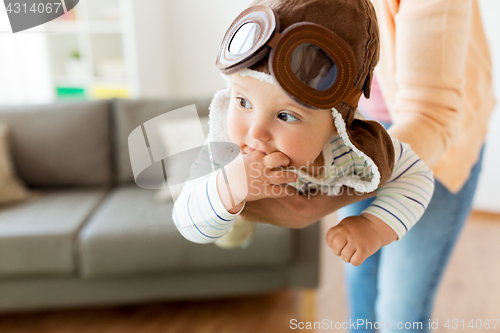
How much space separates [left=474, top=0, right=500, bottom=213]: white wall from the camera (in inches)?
79.9

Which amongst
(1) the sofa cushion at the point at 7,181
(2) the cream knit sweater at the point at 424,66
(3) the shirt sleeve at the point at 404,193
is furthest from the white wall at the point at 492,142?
(1) the sofa cushion at the point at 7,181

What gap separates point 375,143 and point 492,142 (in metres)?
2.13

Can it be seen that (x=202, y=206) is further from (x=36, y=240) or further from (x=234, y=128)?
(x=36, y=240)

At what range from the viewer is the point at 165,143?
0.47 meters

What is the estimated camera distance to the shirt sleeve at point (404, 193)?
468 millimetres

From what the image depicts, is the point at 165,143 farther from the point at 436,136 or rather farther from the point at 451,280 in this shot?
the point at 451,280

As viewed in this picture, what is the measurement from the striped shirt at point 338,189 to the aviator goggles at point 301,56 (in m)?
0.12

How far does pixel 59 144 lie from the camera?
5.36 ft

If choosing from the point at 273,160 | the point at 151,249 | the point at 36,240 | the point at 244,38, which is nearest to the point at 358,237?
the point at 273,160

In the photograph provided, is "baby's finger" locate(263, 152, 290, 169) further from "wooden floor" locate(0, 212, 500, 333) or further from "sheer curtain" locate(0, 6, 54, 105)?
"sheer curtain" locate(0, 6, 54, 105)

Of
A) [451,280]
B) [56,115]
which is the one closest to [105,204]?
[56,115]

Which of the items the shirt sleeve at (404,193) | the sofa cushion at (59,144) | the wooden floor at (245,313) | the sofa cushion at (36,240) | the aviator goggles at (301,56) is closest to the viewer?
the aviator goggles at (301,56)

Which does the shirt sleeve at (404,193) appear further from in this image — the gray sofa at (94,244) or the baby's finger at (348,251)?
the gray sofa at (94,244)

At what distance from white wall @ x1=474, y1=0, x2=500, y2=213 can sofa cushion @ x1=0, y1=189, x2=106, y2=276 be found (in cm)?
214
